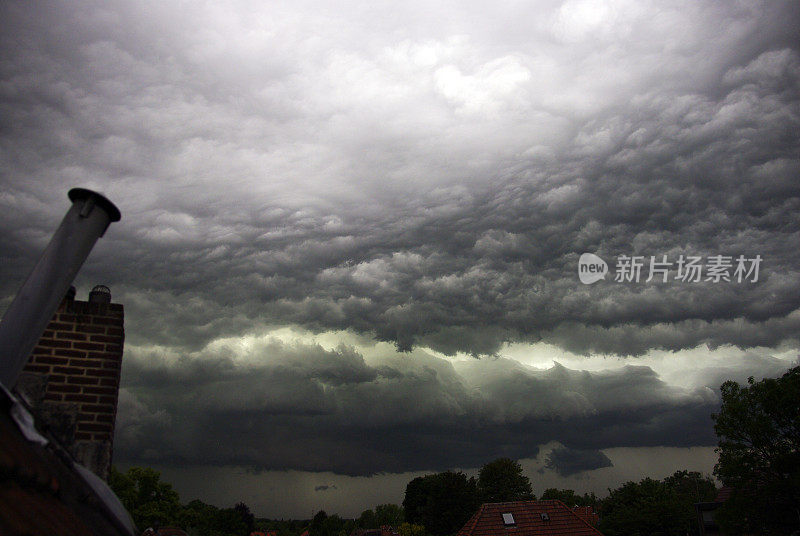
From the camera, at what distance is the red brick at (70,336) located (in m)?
5.98

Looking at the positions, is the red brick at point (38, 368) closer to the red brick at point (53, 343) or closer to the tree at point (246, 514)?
the red brick at point (53, 343)

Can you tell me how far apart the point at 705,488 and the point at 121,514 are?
481 ft

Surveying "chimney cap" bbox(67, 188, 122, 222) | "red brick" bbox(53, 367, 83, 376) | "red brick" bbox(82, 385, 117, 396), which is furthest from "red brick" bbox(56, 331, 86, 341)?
"chimney cap" bbox(67, 188, 122, 222)

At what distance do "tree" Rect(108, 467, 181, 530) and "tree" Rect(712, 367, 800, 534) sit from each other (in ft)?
155

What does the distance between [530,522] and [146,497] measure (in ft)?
125

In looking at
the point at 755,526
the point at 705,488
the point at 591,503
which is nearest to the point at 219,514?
the point at 755,526

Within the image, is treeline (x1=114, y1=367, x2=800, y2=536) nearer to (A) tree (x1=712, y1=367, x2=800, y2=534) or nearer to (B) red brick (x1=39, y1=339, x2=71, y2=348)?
(A) tree (x1=712, y1=367, x2=800, y2=534)

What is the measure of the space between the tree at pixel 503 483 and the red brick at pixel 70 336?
82602 mm

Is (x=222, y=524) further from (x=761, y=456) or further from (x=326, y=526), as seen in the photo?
(x=761, y=456)

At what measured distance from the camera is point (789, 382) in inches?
1161

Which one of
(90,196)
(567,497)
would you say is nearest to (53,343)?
(90,196)

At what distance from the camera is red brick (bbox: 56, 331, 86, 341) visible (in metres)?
5.98

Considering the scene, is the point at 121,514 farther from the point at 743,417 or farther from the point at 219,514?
the point at 219,514

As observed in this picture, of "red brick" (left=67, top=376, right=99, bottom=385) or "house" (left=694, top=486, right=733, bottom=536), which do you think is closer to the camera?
"red brick" (left=67, top=376, right=99, bottom=385)
